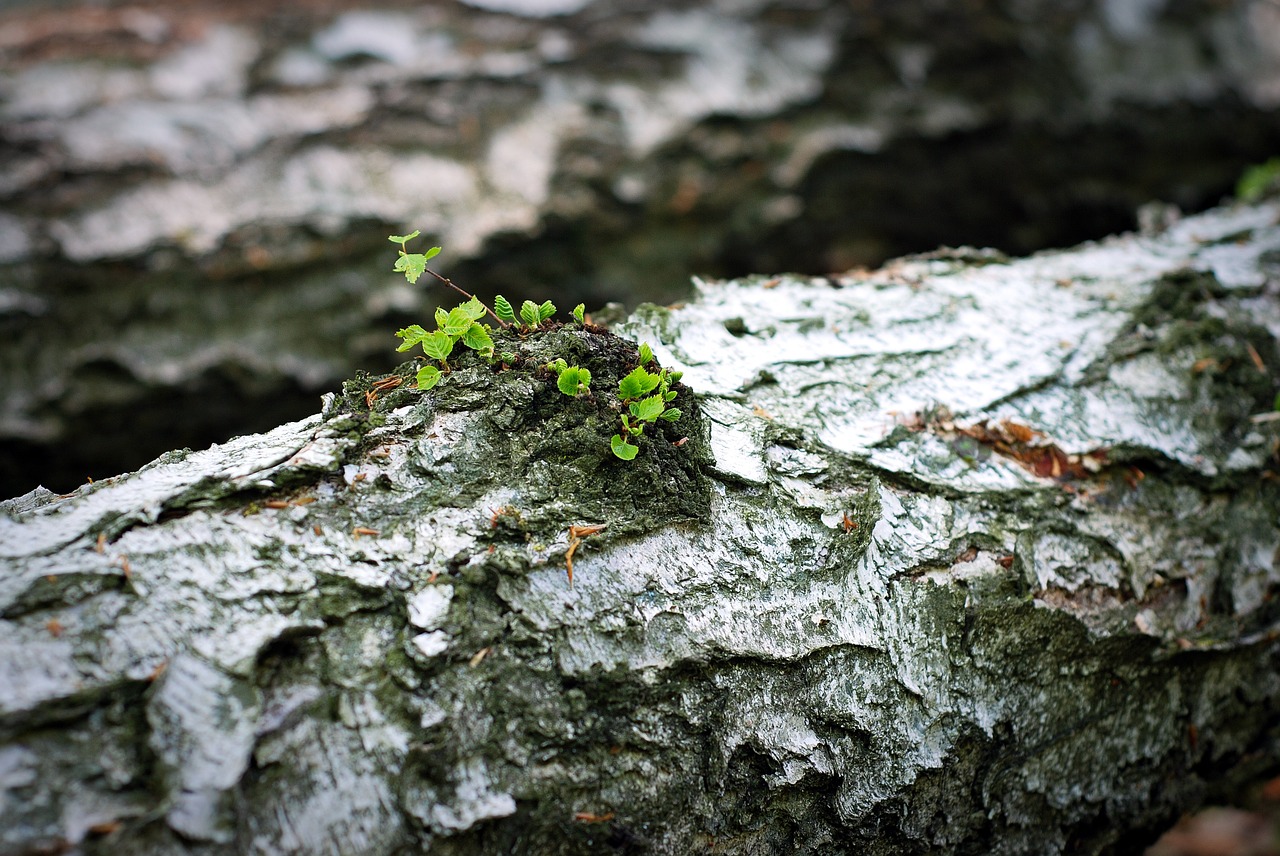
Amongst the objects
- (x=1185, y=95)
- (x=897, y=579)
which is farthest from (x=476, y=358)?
(x=1185, y=95)

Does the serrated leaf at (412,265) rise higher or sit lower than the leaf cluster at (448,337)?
higher

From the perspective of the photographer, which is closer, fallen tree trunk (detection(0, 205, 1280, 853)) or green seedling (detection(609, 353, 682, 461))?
fallen tree trunk (detection(0, 205, 1280, 853))

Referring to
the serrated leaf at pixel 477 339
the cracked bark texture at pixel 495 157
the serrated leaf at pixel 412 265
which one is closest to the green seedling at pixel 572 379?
the serrated leaf at pixel 477 339

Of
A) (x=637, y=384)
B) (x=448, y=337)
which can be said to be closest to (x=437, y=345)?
(x=448, y=337)

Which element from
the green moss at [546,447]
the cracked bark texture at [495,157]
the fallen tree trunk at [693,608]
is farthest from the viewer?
the cracked bark texture at [495,157]

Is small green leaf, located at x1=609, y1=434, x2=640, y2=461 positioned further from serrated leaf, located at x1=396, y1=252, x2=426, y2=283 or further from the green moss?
serrated leaf, located at x1=396, y1=252, x2=426, y2=283

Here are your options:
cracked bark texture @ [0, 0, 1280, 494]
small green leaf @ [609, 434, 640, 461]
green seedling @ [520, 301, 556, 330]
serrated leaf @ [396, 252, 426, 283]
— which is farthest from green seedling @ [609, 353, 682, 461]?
cracked bark texture @ [0, 0, 1280, 494]

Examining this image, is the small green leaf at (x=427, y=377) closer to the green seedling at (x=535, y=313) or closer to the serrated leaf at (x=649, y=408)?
the green seedling at (x=535, y=313)
